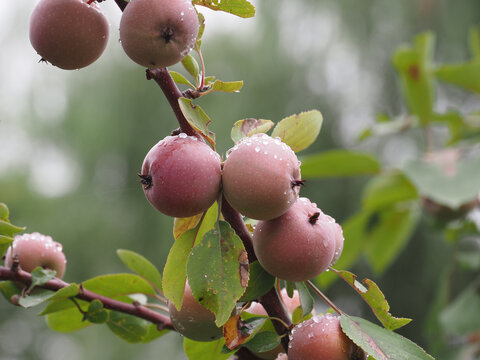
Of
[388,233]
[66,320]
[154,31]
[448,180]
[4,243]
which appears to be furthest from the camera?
[388,233]

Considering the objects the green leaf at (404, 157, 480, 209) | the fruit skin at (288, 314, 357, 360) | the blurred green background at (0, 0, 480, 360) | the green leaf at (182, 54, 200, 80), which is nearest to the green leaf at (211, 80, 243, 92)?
the green leaf at (182, 54, 200, 80)

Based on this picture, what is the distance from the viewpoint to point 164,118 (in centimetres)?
332

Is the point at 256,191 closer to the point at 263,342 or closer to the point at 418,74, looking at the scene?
the point at 263,342

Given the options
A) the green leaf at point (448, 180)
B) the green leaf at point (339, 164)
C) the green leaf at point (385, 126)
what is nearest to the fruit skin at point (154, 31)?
the green leaf at point (448, 180)

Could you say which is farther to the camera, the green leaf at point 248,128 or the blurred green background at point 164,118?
the blurred green background at point 164,118

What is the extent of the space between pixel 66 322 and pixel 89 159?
2755mm

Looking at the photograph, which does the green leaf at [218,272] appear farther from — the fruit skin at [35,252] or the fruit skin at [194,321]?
the fruit skin at [35,252]

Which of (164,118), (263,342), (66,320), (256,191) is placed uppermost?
(256,191)

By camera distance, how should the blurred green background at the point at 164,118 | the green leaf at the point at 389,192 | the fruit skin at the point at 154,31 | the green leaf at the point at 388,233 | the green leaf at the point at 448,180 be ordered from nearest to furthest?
the fruit skin at the point at 154,31 < the green leaf at the point at 448,180 < the green leaf at the point at 389,192 < the green leaf at the point at 388,233 < the blurred green background at the point at 164,118

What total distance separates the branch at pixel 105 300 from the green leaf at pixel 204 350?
0.03m

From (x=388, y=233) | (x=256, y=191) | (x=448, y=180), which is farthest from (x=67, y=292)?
(x=388, y=233)

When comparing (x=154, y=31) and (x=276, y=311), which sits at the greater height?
(x=154, y=31)

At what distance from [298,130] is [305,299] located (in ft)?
0.55

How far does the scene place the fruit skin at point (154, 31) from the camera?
45 cm
